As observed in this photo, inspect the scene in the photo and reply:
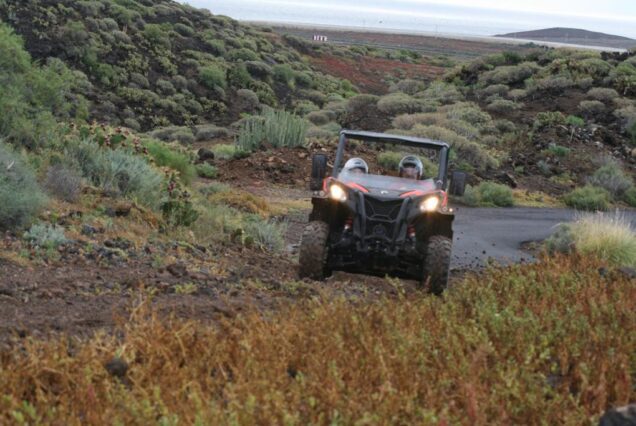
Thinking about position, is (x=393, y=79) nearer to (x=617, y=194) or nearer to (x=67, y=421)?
(x=617, y=194)

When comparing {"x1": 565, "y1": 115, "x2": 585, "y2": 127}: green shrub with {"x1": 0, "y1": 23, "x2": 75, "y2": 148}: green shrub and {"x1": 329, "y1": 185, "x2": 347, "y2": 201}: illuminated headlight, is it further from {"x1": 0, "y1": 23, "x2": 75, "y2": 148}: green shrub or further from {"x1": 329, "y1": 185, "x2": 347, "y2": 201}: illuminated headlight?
{"x1": 329, "y1": 185, "x2": 347, "y2": 201}: illuminated headlight

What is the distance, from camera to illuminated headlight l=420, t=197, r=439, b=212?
9789 millimetres

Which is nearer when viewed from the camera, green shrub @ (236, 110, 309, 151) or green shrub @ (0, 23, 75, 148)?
green shrub @ (0, 23, 75, 148)

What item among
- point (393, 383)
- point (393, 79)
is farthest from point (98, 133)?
point (393, 79)

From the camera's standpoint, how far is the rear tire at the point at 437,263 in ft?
31.2

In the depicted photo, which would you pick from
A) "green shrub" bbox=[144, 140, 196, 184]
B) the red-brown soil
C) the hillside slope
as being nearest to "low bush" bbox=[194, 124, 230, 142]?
"green shrub" bbox=[144, 140, 196, 184]

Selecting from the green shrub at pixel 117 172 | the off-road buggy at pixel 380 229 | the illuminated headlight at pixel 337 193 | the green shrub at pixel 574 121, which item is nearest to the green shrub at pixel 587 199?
the green shrub at pixel 574 121

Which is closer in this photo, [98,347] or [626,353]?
[98,347]

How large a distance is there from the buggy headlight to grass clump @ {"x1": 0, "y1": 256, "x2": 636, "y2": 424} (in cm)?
249

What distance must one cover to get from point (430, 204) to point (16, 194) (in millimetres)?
4433

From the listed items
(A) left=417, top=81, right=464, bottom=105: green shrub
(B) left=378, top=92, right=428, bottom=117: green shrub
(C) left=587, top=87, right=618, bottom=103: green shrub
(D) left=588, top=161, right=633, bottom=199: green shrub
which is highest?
(C) left=587, top=87, right=618, bottom=103: green shrub

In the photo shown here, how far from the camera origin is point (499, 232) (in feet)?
59.7

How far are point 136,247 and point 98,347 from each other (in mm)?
4795

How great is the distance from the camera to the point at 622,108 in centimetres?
3662
